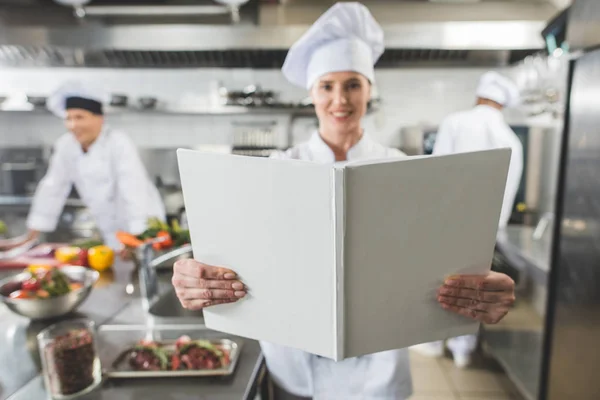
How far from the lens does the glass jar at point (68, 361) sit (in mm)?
775

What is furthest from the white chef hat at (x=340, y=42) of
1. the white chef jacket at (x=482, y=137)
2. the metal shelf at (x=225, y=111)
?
the metal shelf at (x=225, y=111)

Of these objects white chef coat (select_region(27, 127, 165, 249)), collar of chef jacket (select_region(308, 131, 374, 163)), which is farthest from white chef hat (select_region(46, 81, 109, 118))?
collar of chef jacket (select_region(308, 131, 374, 163))

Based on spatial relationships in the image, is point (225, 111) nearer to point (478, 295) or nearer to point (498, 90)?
point (498, 90)

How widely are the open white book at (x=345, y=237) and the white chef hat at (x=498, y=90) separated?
2.66m

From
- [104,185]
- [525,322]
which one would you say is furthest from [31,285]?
[525,322]

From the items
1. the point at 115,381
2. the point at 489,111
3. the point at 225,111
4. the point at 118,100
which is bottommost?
the point at 115,381

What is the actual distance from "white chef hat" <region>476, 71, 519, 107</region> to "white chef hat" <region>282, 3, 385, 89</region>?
221 centimetres

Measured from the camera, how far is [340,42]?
1.04 metres

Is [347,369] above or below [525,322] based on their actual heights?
above

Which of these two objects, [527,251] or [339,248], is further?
[527,251]

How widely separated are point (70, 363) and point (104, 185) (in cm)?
213

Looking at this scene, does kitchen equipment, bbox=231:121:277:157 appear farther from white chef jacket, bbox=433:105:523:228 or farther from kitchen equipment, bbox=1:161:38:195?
kitchen equipment, bbox=1:161:38:195

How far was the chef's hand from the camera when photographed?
26.4 inches

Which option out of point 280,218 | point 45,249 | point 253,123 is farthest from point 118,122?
point 280,218
